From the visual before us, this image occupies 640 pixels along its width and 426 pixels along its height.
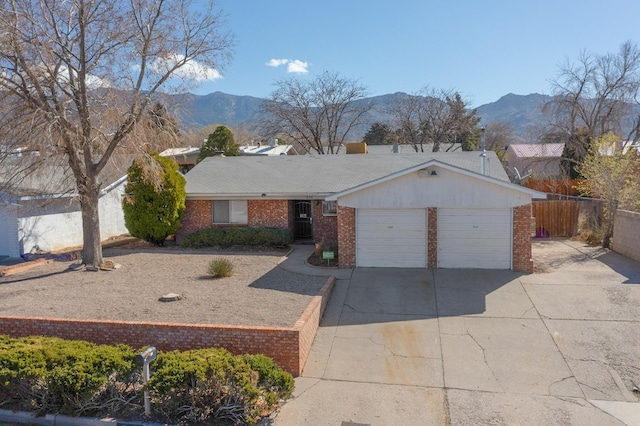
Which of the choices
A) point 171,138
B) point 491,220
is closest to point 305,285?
point 491,220

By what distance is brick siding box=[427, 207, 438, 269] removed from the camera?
13.6m

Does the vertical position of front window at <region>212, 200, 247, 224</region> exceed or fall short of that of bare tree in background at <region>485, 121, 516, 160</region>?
it falls short

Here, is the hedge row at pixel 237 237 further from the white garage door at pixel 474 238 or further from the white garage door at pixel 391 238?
the white garage door at pixel 474 238

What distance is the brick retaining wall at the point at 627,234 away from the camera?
48.1 feet

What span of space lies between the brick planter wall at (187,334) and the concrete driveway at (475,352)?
50 cm

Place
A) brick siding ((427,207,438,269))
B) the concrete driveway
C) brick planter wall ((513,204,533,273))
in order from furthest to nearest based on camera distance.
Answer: brick siding ((427,207,438,269)), brick planter wall ((513,204,533,273)), the concrete driveway

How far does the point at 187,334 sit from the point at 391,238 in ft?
24.7

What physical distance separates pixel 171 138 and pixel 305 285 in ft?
22.4

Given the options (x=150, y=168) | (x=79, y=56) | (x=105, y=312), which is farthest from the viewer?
(x=150, y=168)

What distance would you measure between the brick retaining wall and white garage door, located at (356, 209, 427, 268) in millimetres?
7092

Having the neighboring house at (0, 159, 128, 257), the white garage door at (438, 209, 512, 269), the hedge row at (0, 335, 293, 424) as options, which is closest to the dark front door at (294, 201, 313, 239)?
the white garage door at (438, 209, 512, 269)

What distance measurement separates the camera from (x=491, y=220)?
13367 millimetres

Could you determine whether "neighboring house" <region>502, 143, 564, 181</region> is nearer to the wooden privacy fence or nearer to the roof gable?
the roof gable

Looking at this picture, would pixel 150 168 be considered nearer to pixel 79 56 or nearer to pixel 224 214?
pixel 79 56
